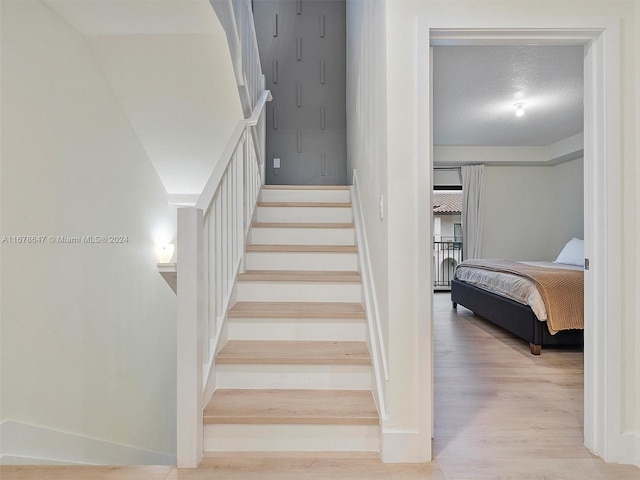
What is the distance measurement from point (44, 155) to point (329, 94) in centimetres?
335

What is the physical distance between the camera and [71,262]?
2348 mm

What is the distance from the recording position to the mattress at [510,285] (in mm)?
3119

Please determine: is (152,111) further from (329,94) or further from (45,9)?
(329,94)

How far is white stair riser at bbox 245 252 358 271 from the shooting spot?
2.74 m

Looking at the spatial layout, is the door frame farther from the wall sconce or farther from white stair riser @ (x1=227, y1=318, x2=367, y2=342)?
the wall sconce

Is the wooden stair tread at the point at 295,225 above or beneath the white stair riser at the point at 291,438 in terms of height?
above

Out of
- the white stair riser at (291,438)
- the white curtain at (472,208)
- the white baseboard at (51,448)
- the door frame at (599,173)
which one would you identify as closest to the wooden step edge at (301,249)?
the door frame at (599,173)

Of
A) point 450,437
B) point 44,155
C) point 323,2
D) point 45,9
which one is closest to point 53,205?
point 44,155

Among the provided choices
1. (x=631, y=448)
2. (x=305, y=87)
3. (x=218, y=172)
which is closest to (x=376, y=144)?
(x=218, y=172)

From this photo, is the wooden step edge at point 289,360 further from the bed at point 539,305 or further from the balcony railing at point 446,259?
the balcony railing at point 446,259

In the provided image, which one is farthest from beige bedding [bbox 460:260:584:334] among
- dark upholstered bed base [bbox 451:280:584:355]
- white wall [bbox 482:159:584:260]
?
white wall [bbox 482:159:584:260]

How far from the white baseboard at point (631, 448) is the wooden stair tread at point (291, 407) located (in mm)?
1045

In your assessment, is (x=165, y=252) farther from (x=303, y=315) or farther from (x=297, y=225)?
(x=303, y=315)

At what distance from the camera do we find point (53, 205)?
2.19 metres
